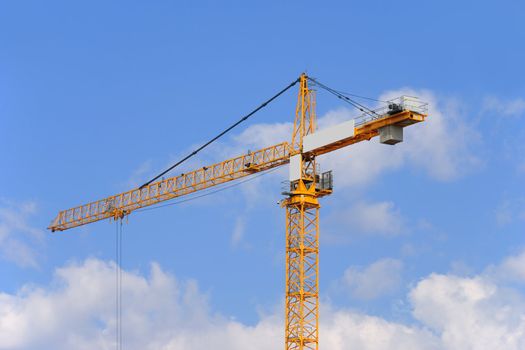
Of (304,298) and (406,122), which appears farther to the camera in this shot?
(304,298)

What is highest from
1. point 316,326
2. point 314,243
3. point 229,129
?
point 229,129

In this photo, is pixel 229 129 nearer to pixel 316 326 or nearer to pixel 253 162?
pixel 253 162

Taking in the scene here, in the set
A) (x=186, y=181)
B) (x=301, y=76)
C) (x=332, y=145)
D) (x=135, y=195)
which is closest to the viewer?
(x=332, y=145)

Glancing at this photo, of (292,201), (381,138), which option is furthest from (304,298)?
(381,138)

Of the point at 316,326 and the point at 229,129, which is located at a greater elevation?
the point at 229,129

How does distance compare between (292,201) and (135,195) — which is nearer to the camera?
(292,201)

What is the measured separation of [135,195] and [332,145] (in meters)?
38.1

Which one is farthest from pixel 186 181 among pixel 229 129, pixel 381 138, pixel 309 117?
pixel 381 138

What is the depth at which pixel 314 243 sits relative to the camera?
114m

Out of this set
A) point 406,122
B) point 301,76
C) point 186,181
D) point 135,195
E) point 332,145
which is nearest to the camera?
point 406,122

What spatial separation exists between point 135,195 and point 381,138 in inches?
1796

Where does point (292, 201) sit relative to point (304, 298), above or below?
above

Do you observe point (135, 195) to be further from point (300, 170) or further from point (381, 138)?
point (381, 138)

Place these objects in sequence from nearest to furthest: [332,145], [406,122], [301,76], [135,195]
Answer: [406,122] → [332,145] → [301,76] → [135,195]
